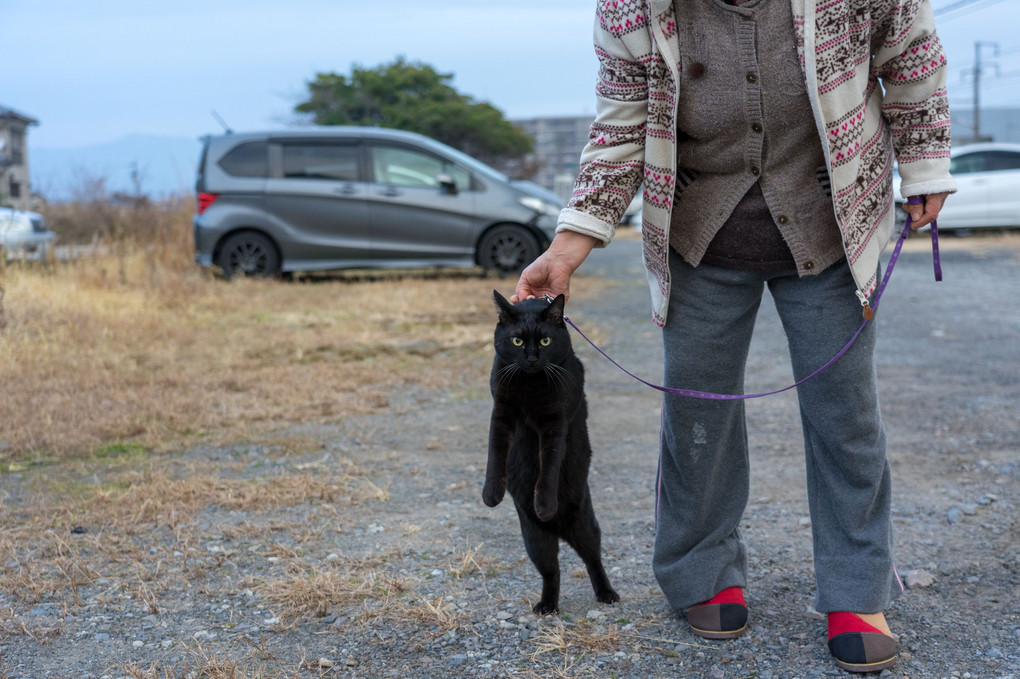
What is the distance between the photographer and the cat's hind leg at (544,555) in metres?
2.40

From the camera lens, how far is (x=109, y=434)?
4.46m

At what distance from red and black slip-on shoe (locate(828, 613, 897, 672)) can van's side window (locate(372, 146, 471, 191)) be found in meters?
8.59

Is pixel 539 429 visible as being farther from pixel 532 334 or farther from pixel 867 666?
pixel 867 666

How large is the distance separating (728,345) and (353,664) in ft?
4.03

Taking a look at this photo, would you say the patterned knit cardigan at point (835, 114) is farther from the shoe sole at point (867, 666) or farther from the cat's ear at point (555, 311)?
the shoe sole at point (867, 666)

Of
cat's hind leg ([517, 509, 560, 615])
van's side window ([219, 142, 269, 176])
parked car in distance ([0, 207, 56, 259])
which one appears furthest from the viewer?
van's side window ([219, 142, 269, 176])

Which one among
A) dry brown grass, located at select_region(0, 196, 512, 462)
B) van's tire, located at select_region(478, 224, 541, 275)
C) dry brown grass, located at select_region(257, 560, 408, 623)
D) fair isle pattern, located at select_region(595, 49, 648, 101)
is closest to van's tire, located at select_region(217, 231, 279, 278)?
dry brown grass, located at select_region(0, 196, 512, 462)

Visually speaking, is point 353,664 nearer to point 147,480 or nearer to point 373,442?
point 147,480

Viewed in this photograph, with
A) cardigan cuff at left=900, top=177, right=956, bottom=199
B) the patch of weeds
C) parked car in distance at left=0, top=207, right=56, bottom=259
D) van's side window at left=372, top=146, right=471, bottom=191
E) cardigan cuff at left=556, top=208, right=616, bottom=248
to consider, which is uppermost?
van's side window at left=372, top=146, right=471, bottom=191

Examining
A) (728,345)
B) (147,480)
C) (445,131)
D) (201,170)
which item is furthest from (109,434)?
(445,131)

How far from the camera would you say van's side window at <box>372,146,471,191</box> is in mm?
10398

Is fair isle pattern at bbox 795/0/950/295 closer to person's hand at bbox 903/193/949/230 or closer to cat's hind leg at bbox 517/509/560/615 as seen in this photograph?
person's hand at bbox 903/193/949/230

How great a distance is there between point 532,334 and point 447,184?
27.4 feet

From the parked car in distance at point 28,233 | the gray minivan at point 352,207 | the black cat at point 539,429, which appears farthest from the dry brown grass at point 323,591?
the gray minivan at point 352,207
